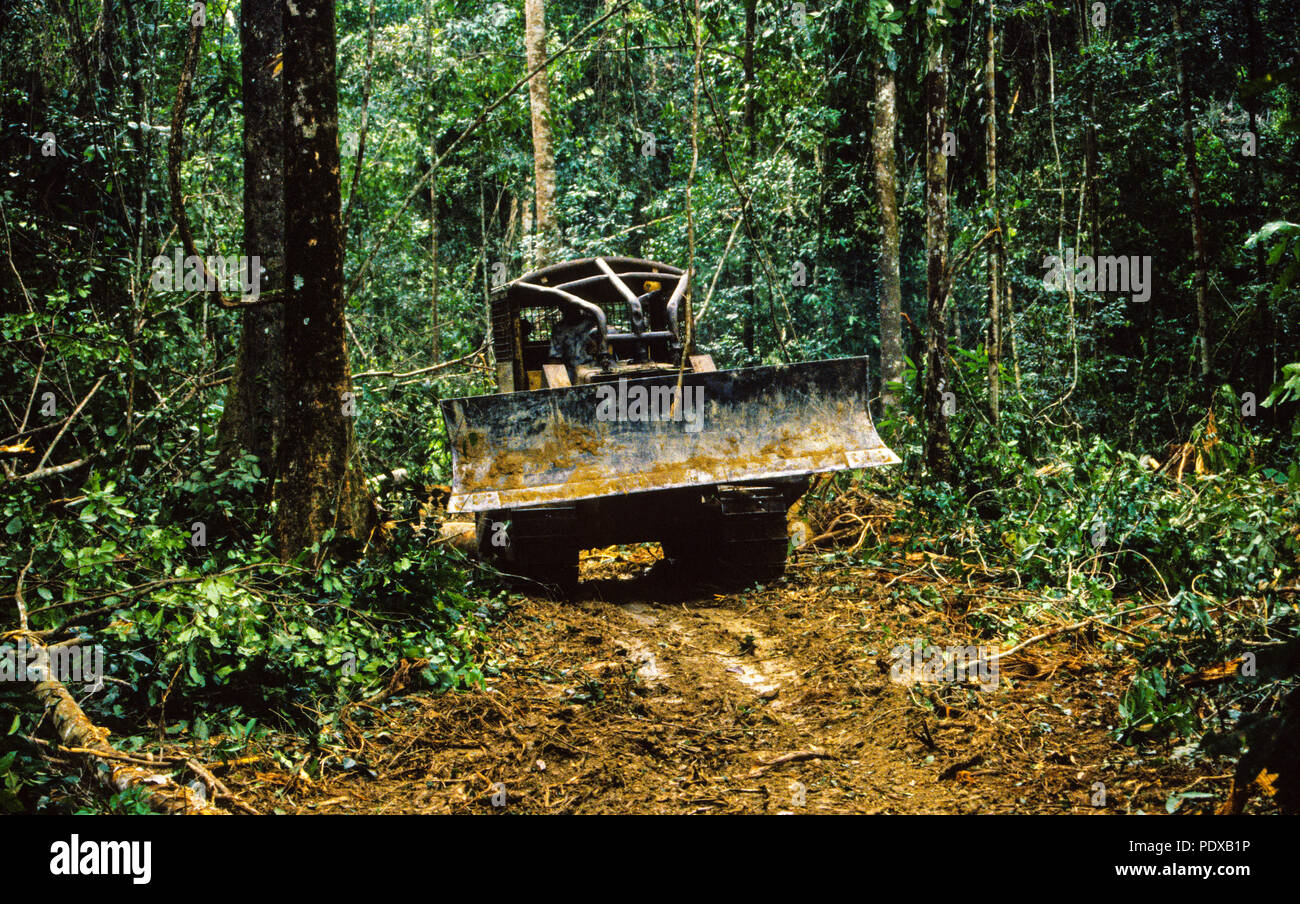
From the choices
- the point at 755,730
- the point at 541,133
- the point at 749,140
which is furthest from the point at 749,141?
the point at 755,730

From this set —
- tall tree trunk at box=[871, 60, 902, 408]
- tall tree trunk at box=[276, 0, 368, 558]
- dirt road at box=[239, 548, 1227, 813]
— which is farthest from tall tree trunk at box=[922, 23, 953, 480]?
tall tree trunk at box=[276, 0, 368, 558]

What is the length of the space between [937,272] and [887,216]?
3.38m

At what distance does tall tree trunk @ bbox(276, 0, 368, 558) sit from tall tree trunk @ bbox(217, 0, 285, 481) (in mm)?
1097

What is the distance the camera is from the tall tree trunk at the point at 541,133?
12914 mm

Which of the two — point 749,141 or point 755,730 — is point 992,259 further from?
point 755,730

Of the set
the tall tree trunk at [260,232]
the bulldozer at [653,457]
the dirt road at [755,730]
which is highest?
the tall tree trunk at [260,232]

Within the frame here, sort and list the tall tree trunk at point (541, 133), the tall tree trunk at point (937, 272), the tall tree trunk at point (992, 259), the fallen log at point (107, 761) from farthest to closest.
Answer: the tall tree trunk at point (541, 133)
the tall tree trunk at point (992, 259)
the tall tree trunk at point (937, 272)
the fallen log at point (107, 761)

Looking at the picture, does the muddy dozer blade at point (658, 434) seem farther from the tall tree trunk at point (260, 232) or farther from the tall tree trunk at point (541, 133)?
the tall tree trunk at point (541, 133)

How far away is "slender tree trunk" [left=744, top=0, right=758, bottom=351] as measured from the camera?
1078 centimetres

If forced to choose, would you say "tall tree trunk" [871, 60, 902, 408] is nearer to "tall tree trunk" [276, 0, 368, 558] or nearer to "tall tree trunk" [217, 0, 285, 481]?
"tall tree trunk" [217, 0, 285, 481]

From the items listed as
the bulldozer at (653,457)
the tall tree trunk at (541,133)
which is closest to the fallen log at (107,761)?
the bulldozer at (653,457)

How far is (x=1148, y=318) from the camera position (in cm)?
1367

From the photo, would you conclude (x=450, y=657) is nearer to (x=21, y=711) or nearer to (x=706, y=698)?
(x=706, y=698)

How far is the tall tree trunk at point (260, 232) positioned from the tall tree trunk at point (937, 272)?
4.99 meters
